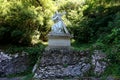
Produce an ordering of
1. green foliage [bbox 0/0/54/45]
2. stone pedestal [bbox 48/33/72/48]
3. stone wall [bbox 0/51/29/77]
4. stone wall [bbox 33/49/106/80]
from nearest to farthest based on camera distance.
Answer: stone wall [bbox 33/49/106/80] < stone pedestal [bbox 48/33/72/48] < stone wall [bbox 0/51/29/77] < green foliage [bbox 0/0/54/45]

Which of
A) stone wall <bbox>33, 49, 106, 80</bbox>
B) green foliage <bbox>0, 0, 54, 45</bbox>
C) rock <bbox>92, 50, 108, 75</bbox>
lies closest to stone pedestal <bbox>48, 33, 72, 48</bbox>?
stone wall <bbox>33, 49, 106, 80</bbox>

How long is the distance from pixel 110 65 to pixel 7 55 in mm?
4629

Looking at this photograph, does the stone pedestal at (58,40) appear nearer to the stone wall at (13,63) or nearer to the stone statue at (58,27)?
the stone statue at (58,27)

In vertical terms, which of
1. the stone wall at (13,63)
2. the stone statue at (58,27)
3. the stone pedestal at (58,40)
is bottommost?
the stone wall at (13,63)

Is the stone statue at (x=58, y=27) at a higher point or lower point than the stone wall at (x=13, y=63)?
higher

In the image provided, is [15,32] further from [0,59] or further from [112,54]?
[112,54]

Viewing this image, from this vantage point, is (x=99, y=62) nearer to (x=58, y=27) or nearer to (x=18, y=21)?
(x=58, y=27)

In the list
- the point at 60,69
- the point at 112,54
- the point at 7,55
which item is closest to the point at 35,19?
the point at 7,55

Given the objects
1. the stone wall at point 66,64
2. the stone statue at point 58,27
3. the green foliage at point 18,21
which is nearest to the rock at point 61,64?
the stone wall at point 66,64

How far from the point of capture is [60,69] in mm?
10031

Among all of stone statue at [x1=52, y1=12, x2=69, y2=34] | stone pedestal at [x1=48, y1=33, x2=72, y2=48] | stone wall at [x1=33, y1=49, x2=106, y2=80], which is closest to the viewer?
stone wall at [x1=33, y1=49, x2=106, y2=80]

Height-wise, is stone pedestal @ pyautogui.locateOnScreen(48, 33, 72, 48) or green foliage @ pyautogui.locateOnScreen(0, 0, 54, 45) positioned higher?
green foliage @ pyautogui.locateOnScreen(0, 0, 54, 45)

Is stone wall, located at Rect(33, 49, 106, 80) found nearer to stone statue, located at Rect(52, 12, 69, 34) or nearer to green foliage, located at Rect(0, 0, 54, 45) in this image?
stone statue, located at Rect(52, 12, 69, 34)

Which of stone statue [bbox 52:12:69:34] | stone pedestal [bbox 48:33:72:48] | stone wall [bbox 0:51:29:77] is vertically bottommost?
Result: stone wall [bbox 0:51:29:77]
